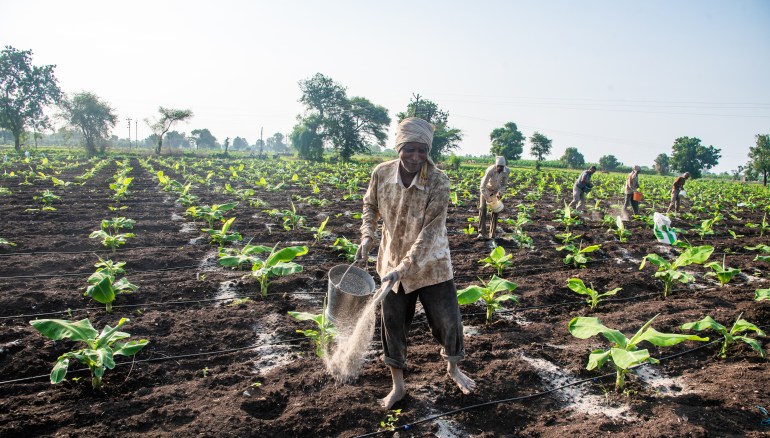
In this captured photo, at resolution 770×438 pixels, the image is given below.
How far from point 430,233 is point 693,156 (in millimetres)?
83496

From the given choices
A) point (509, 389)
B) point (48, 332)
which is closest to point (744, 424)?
point (509, 389)

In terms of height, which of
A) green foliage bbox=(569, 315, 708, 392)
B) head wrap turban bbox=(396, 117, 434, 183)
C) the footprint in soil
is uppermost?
head wrap turban bbox=(396, 117, 434, 183)

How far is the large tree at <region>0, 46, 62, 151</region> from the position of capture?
145 feet

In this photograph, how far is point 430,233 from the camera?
2.58 meters

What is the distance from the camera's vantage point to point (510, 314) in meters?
4.61

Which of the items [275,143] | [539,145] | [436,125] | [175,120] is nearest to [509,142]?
[539,145]

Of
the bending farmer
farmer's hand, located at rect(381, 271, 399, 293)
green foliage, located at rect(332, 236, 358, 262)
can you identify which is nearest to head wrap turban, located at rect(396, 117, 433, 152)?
the bending farmer

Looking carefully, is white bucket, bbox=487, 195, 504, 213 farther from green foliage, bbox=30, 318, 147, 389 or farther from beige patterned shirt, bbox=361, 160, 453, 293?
green foliage, bbox=30, 318, 147, 389

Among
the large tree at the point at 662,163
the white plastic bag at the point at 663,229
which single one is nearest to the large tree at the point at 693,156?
the large tree at the point at 662,163

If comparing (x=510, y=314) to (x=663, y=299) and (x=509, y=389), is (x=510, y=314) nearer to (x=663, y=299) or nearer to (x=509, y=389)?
(x=509, y=389)

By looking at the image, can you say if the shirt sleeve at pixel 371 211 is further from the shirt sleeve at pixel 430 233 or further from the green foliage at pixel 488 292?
the green foliage at pixel 488 292

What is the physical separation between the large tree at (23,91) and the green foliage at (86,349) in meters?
53.9

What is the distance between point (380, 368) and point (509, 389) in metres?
0.96

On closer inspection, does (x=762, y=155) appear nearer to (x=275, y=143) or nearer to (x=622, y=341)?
(x=622, y=341)
